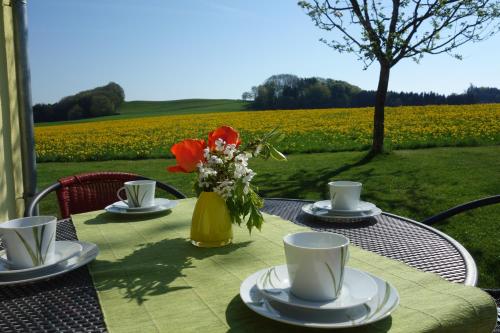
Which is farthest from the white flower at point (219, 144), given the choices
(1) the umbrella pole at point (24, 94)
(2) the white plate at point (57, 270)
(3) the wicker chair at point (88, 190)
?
(1) the umbrella pole at point (24, 94)

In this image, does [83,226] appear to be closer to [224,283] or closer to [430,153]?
[224,283]

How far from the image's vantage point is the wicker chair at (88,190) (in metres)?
2.61

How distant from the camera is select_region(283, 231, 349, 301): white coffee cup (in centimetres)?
89

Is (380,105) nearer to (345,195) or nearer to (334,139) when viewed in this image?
(334,139)

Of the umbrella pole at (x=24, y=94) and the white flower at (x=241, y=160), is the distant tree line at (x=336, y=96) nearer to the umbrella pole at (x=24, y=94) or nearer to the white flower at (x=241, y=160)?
the umbrella pole at (x=24, y=94)

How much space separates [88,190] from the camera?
2.73 meters

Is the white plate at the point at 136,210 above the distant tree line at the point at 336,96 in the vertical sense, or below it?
below

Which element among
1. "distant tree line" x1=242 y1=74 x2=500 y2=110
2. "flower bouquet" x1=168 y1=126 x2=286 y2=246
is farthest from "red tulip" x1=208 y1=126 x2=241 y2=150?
"distant tree line" x1=242 y1=74 x2=500 y2=110

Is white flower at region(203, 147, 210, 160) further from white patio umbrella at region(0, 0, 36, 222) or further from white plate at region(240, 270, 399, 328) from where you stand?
white patio umbrella at region(0, 0, 36, 222)

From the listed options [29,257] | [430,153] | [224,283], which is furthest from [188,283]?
[430,153]

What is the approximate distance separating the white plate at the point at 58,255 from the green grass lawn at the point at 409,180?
2.64 m

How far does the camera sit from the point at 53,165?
36.8ft

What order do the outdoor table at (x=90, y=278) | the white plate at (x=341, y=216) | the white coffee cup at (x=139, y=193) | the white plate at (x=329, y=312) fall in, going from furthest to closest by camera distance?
the white coffee cup at (x=139, y=193) < the white plate at (x=341, y=216) < the outdoor table at (x=90, y=278) < the white plate at (x=329, y=312)

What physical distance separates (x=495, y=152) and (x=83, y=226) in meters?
9.96
